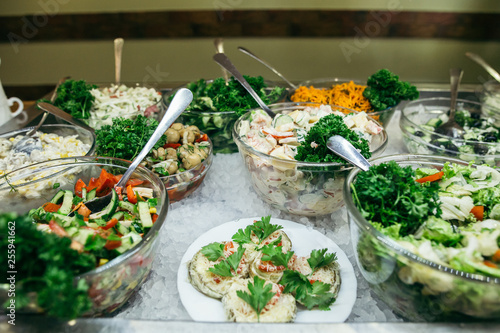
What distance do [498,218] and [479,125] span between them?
3.48 feet

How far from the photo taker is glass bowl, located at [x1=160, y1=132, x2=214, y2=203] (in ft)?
4.83

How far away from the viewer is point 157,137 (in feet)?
4.76

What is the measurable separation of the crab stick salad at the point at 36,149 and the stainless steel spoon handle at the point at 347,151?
3.77 feet

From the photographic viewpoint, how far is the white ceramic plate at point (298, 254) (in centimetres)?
101

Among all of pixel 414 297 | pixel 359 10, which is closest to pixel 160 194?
pixel 414 297

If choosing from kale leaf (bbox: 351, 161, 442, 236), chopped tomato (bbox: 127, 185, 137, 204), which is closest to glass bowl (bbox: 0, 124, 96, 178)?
chopped tomato (bbox: 127, 185, 137, 204)

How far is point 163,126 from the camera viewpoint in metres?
1.48

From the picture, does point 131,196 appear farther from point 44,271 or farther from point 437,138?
point 437,138

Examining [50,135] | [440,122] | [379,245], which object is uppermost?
[379,245]

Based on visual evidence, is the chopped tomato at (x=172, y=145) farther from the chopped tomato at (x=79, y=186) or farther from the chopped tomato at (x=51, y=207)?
the chopped tomato at (x=51, y=207)

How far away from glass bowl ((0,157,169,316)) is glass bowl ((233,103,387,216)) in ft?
1.38

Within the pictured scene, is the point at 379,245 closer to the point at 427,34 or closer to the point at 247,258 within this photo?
the point at 247,258

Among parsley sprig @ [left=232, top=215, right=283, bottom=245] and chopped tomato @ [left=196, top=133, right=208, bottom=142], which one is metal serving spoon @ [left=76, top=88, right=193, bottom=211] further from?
parsley sprig @ [left=232, top=215, right=283, bottom=245]

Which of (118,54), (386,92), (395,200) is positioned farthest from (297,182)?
(118,54)
